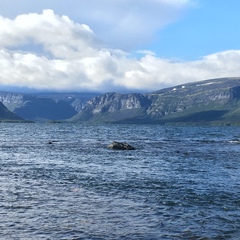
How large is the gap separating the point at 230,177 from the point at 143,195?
16922mm

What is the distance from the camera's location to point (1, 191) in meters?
35.3

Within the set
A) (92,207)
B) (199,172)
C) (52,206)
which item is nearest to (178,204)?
(92,207)

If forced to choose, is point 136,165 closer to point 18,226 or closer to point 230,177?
point 230,177

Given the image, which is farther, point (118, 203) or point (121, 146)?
point (121, 146)

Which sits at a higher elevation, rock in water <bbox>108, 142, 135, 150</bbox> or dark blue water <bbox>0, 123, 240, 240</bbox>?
dark blue water <bbox>0, 123, 240, 240</bbox>

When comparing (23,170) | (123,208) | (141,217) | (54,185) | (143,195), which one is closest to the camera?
(141,217)

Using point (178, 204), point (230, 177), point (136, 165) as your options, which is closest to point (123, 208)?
point (178, 204)

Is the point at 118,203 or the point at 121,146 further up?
the point at 118,203

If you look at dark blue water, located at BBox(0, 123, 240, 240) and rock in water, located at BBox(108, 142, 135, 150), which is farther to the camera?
rock in water, located at BBox(108, 142, 135, 150)

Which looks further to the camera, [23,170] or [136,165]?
[136,165]

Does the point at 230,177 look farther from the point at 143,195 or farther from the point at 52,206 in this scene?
the point at 52,206

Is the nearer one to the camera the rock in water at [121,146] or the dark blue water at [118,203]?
the dark blue water at [118,203]

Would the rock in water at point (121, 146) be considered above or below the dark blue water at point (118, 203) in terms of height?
below

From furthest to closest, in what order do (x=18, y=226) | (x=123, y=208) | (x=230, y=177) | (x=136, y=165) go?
(x=136, y=165), (x=230, y=177), (x=123, y=208), (x=18, y=226)
